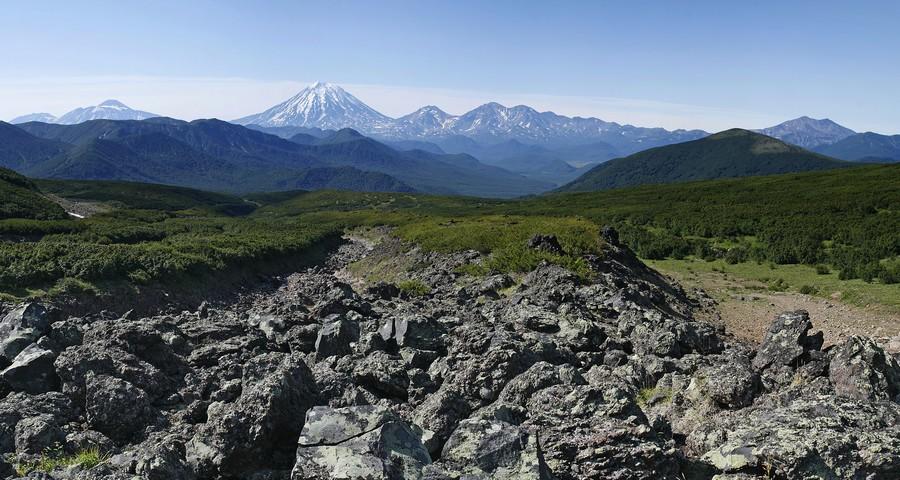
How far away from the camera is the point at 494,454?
693 cm

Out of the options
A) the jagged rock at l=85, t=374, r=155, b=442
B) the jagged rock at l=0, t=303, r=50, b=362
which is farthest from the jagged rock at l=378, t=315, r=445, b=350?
the jagged rock at l=0, t=303, r=50, b=362

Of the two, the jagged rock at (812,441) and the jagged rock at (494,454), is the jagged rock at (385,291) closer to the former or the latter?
the jagged rock at (494,454)

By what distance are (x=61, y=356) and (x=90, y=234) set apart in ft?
155

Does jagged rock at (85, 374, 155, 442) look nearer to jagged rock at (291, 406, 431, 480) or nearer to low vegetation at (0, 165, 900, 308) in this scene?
jagged rock at (291, 406, 431, 480)

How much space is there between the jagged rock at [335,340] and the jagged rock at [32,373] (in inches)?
258

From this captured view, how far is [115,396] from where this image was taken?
419 inches

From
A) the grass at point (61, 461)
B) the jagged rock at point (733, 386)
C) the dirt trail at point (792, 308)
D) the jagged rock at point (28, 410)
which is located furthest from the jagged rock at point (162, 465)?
the dirt trail at point (792, 308)

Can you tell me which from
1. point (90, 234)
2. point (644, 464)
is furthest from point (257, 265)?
point (644, 464)

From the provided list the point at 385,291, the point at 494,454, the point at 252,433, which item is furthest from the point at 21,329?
the point at 385,291

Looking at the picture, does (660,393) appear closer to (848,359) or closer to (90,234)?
(848,359)

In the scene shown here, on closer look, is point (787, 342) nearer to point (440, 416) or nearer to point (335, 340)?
point (440, 416)

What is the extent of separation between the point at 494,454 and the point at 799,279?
40.5 metres

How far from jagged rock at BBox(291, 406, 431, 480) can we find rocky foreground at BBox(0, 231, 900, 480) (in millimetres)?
23

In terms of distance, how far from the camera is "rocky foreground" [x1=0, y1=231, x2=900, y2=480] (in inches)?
275
